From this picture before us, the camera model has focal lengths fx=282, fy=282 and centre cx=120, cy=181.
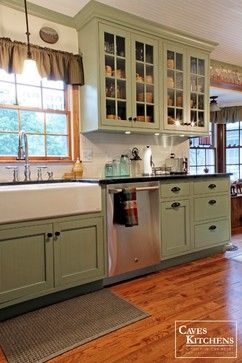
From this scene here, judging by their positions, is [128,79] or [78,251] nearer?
[78,251]

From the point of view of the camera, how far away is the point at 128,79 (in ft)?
9.44

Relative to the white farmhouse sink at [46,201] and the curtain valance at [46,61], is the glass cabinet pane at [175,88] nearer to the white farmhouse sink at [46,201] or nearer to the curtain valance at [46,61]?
the curtain valance at [46,61]

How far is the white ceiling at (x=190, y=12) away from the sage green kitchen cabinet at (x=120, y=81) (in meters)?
0.20

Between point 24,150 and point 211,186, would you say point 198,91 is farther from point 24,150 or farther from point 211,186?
point 24,150

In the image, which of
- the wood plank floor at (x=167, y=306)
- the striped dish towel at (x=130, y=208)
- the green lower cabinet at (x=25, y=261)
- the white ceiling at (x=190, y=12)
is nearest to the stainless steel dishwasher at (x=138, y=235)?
the striped dish towel at (x=130, y=208)

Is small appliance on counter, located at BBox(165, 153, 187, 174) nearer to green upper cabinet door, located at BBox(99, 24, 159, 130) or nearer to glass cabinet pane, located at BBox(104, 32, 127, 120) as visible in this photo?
green upper cabinet door, located at BBox(99, 24, 159, 130)

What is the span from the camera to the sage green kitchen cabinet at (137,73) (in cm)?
270

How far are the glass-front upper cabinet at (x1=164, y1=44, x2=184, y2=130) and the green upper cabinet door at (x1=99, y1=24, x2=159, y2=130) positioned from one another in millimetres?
177

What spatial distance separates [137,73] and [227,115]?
290 centimetres

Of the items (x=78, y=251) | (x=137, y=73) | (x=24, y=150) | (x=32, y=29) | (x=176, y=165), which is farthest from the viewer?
(x=176, y=165)

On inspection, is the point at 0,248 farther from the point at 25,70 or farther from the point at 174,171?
the point at 174,171

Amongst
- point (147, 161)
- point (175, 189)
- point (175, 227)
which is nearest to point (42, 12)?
point (147, 161)

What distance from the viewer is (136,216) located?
8.04 ft

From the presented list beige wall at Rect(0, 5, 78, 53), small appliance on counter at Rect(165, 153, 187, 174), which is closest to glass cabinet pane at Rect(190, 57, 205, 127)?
small appliance on counter at Rect(165, 153, 187, 174)
